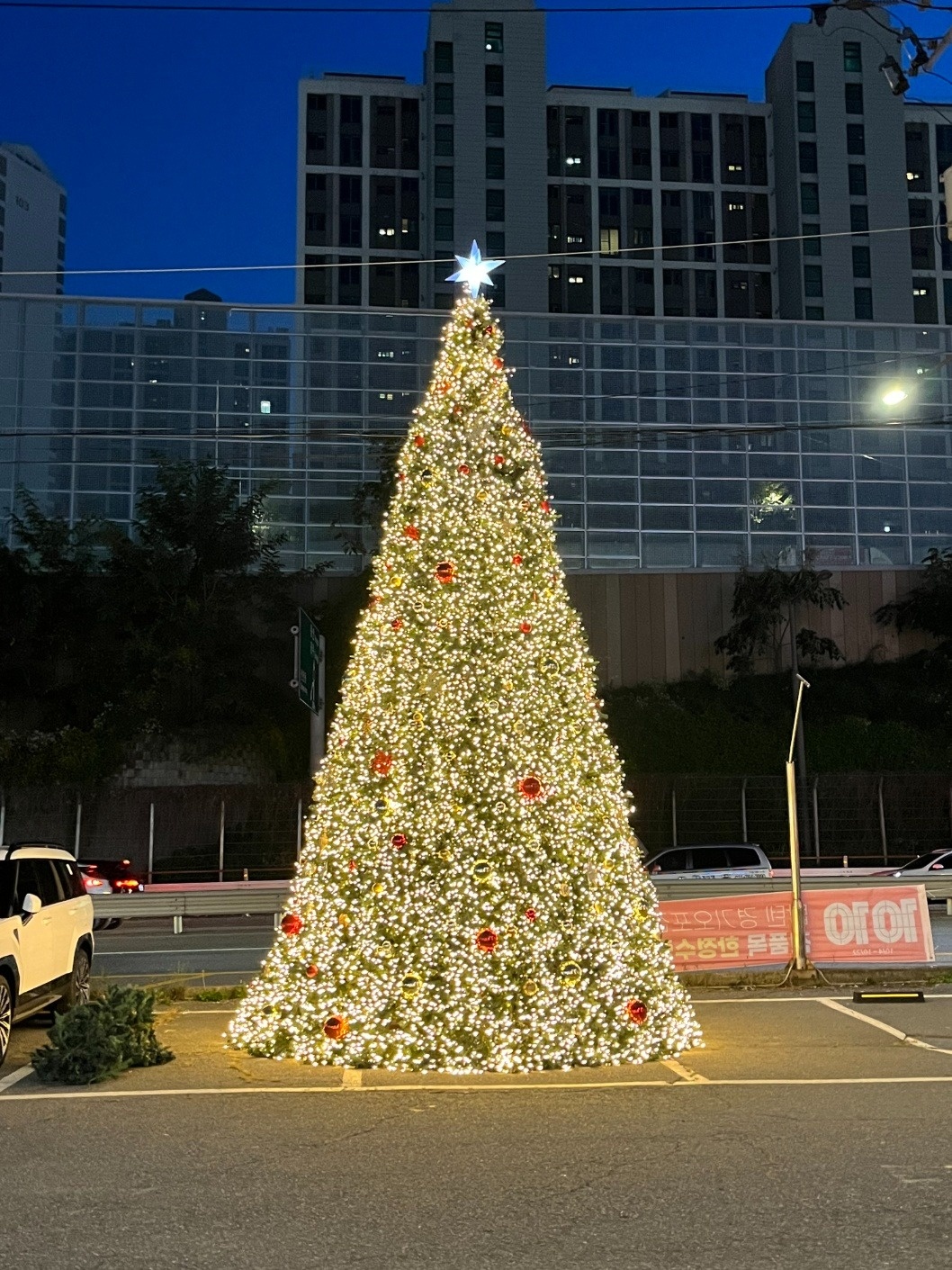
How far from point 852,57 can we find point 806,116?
4.04 meters

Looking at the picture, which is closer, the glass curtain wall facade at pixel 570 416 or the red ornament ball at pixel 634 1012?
the red ornament ball at pixel 634 1012

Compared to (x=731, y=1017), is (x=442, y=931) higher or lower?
higher

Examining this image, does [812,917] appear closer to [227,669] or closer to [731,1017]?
[731,1017]

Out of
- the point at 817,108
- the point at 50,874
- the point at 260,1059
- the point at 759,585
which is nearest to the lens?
the point at 260,1059

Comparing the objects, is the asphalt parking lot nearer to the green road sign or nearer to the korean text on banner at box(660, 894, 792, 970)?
the korean text on banner at box(660, 894, 792, 970)

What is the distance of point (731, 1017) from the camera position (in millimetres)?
12234

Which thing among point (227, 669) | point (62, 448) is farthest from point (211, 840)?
point (62, 448)

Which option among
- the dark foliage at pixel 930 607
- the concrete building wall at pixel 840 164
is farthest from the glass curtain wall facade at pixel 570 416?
the concrete building wall at pixel 840 164

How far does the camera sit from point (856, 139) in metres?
79.1

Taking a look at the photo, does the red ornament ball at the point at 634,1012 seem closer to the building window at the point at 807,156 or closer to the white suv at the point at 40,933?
the white suv at the point at 40,933

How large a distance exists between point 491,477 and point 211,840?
22784mm

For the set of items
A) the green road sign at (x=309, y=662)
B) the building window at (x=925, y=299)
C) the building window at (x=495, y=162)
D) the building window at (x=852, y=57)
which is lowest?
the green road sign at (x=309, y=662)

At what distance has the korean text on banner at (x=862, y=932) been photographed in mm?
14961

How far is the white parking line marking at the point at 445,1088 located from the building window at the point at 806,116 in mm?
79569
